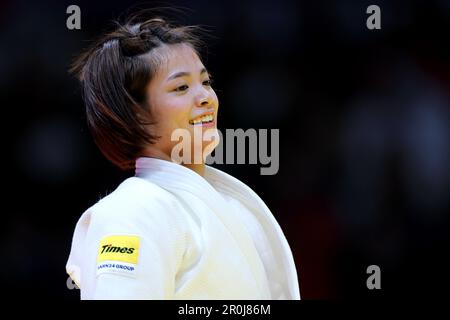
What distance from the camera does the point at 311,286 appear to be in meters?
3.59

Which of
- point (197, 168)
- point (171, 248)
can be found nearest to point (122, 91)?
point (197, 168)

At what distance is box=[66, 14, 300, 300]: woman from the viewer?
6.21 ft

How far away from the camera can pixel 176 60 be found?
2.17m

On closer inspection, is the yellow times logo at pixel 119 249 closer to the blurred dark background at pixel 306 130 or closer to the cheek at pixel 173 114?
the cheek at pixel 173 114

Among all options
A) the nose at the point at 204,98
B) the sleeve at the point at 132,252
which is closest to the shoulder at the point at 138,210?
the sleeve at the point at 132,252

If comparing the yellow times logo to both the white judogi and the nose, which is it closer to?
the white judogi

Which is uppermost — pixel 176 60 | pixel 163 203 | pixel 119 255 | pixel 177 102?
pixel 176 60

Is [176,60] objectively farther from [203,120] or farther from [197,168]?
[197,168]

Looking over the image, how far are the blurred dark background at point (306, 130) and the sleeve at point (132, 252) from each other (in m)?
1.47

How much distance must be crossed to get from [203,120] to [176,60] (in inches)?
7.2
